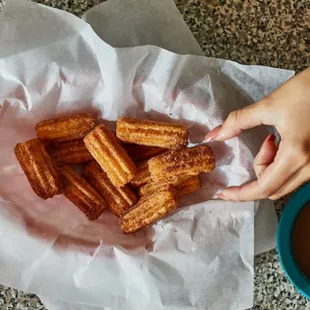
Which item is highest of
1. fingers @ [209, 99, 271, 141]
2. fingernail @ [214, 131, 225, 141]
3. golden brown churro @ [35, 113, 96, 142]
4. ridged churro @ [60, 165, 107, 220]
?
fingers @ [209, 99, 271, 141]

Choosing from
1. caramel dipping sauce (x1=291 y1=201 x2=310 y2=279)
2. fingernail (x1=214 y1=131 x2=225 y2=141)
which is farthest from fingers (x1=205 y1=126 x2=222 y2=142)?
caramel dipping sauce (x1=291 y1=201 x2=310 y2=279)

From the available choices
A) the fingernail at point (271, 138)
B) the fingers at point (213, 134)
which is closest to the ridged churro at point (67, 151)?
the fingers at point (213, 134)

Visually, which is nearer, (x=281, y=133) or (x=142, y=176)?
(x=281, y=133)

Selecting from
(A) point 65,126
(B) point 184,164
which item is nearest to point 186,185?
(B) point 184,164

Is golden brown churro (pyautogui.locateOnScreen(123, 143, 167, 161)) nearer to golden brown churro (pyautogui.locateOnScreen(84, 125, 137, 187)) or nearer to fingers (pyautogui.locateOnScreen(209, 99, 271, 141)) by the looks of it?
golden brown churro (pyautogui.locateOnScreen(84, 125, 137, 187))

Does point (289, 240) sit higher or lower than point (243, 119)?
lower

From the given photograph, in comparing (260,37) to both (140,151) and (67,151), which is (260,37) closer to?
(140,151)

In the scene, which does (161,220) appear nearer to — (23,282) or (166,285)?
(166,285)
